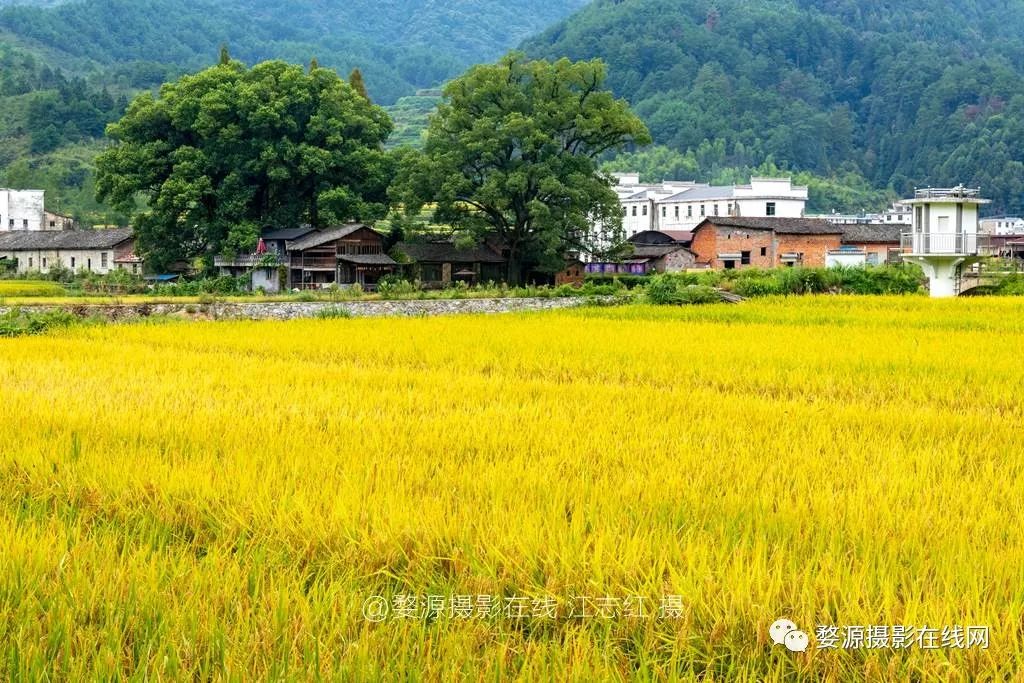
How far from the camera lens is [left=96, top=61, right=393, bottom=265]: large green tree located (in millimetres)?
43438

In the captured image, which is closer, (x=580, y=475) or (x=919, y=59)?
(x=580, y=475)

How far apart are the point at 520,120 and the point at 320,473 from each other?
1428 inches

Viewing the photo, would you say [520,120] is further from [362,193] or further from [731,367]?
[731,367]

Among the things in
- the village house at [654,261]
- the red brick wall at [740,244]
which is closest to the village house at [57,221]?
the village house at [654,261]

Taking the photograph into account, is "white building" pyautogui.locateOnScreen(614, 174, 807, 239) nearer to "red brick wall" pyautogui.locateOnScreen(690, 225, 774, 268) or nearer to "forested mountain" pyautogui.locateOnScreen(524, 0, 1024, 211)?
"red brick wall" pyautogui.locateOnScreen(690, 225, 774, 268)

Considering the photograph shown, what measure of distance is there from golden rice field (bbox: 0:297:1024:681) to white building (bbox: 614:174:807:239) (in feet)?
194

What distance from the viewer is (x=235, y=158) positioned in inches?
1754

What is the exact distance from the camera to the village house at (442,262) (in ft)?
150

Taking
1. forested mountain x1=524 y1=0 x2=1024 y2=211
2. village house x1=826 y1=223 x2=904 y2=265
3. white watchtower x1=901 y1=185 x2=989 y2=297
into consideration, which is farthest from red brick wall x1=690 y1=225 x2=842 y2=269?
forested mountain x1=524 y1=0 x2=1024 y2=211

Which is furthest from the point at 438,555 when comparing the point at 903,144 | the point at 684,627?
the point at 903,144

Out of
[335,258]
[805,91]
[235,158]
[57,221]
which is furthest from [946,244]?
[805,91]

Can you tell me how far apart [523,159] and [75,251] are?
29.5m

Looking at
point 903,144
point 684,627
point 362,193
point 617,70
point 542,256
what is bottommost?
point 684,627

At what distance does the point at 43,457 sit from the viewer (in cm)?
629
